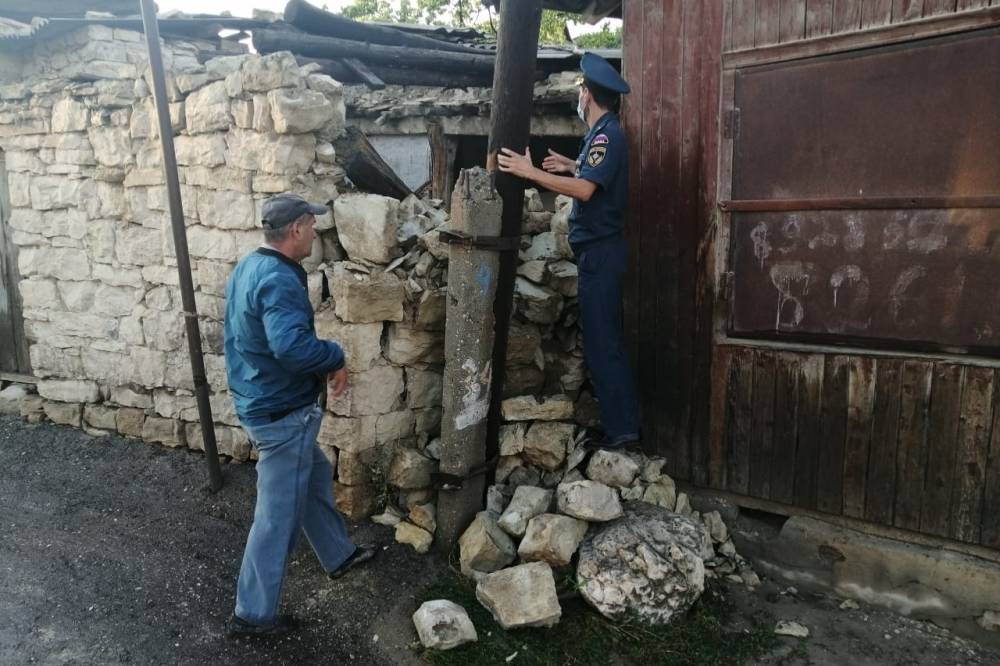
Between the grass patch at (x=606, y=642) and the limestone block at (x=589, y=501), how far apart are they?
445 mm

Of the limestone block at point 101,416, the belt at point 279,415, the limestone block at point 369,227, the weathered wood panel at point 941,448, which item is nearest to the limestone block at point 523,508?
the belt at point 279,415

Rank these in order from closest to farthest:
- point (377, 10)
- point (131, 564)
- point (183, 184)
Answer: point (131, 564), point (183, 184), point (377, 10)

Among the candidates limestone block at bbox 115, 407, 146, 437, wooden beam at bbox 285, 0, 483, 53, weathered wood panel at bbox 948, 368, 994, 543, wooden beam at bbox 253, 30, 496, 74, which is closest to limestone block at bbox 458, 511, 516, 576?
weathered wood panel at bbox 948, 368, 994, 543

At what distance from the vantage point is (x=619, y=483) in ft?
13.8

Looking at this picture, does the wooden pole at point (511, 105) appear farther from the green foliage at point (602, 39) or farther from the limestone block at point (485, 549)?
the green foliage at point (602, 39)

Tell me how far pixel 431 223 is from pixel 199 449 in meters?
2.55

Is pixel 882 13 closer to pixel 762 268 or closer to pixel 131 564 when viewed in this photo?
pixel 762 268

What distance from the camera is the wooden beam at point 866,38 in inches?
134

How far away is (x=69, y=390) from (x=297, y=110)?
11.6 ft

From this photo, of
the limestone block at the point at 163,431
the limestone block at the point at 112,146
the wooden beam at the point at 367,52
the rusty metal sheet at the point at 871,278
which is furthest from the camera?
the wooden beam at the point at 367,52

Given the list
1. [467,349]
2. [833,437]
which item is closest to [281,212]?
[467,349]

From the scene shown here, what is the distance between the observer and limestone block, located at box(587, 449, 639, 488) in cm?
419

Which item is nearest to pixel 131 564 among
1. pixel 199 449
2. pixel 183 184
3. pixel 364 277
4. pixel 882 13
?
pixel 199 449

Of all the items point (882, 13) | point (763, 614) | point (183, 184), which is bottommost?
point (763, 614)
